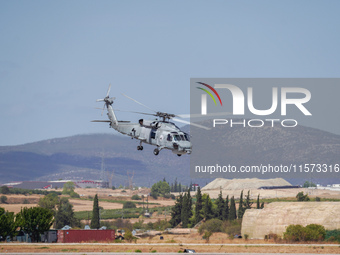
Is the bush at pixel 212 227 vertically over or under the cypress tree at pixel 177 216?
under

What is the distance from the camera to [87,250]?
7081 centimetres

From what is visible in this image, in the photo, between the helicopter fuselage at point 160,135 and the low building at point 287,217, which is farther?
the low building at point 287,217

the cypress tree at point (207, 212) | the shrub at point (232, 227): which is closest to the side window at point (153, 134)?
the shrub at point (232, 227)

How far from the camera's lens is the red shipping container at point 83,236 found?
3553 inches

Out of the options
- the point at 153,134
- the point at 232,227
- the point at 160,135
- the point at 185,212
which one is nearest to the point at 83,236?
the point at 153,134

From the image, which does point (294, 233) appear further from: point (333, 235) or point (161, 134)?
point (161, 134)

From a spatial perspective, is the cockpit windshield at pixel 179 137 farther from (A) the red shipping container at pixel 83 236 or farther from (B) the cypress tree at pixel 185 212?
(B) the cypress tree at pixel 185 212

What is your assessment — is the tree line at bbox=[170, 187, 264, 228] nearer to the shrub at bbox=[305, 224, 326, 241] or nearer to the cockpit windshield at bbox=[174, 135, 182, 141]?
the shrub at bbox=[305, 224, 326, 241]

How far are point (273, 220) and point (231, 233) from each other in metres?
19.1

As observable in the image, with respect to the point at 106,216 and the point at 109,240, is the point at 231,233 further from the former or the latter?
the point at 106,216

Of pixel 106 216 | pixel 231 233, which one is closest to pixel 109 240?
pixel 231 233

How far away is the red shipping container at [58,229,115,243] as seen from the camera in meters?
90.2

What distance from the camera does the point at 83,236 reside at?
298ft

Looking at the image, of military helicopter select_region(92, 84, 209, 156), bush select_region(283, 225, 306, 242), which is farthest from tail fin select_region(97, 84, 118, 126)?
bush select_region(283, 225, 306, 242)
